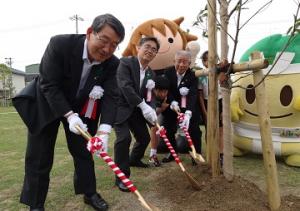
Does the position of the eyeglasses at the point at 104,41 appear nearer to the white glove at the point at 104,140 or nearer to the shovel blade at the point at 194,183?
the white glove at the point at 104,140

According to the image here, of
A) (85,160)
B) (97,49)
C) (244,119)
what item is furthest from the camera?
(244,119)

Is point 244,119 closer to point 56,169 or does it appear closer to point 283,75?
point 283,75

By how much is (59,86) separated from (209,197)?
1.61 metres

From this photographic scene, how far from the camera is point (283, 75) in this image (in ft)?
15.1

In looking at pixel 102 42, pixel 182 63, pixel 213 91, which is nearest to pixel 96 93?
pixel 102 42

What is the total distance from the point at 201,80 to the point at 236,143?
1.05 metres

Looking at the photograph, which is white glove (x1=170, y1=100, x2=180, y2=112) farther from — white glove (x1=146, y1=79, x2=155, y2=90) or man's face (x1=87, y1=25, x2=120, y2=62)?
man's face (x1=87, y1=25, x2=120, y2=62)

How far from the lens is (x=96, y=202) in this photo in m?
3.16

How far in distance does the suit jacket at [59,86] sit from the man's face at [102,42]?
0.49ft

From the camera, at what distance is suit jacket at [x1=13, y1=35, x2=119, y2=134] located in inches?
109

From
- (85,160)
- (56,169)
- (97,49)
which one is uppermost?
(97,49)

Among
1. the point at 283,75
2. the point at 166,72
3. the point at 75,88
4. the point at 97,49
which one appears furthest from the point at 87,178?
the point at 283,75

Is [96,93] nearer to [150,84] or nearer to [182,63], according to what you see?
[150,84]

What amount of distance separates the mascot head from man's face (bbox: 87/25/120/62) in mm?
3235
